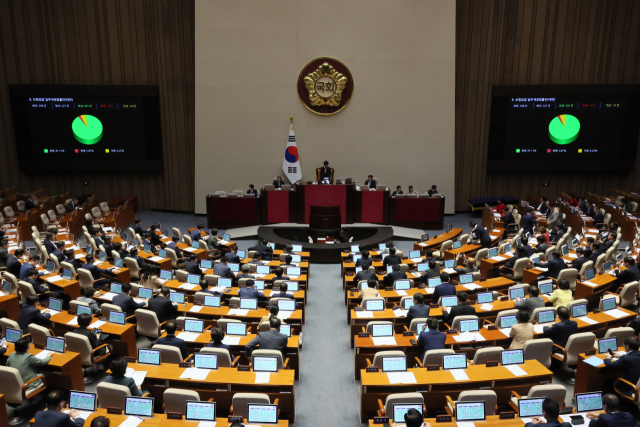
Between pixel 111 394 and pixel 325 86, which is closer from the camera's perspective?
pixel 111 394

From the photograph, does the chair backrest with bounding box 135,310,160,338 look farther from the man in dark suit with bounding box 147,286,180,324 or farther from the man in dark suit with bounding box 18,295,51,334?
the man in dark suit with bounding box 18,295,51,334

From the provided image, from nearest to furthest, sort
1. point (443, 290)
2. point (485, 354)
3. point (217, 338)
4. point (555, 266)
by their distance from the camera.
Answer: point (485, 354) < point (217, 338) < point (443, 290) < point (555, 266)

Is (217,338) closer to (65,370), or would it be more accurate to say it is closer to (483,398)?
(65,370)

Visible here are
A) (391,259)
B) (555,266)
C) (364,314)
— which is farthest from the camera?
(391,259)

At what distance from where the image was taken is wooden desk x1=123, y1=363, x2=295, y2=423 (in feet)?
20.8

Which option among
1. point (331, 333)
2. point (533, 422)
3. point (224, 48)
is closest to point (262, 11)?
point (224, 48)

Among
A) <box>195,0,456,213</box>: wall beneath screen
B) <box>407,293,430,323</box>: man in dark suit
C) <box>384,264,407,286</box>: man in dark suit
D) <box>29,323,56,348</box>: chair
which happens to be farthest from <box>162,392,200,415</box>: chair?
<box>195,0,456,213</box>: wall beneath screen

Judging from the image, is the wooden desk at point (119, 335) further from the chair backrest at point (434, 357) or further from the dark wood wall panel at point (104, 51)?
the dark wood wall panel at point (104, 51)

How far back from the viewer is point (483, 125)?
2027 centimetres

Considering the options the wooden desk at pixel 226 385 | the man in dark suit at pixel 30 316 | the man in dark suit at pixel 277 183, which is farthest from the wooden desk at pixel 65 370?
the man in dark suit at pixel 277 183

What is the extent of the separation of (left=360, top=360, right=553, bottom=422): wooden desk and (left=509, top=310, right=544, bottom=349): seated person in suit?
0.87 meters

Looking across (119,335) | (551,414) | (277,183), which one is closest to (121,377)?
(119,335)

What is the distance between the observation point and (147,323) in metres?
8.59

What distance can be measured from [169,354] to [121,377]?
93 cm
